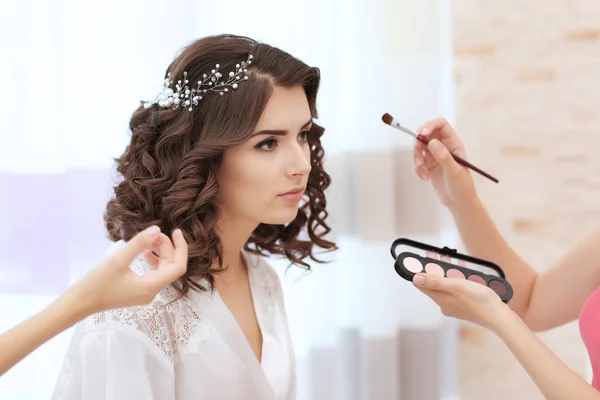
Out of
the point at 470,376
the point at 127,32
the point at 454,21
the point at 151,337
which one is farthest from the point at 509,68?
the point at 151,337

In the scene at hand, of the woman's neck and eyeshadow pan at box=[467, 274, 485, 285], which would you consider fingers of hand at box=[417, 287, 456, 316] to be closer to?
eyeshadow pan at box=[467, 274, 485, 285]

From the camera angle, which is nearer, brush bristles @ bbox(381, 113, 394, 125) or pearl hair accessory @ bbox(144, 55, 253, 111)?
pearl hair accessory @ bbox(144, 55, 253, 111)

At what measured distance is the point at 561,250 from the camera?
4.82ft

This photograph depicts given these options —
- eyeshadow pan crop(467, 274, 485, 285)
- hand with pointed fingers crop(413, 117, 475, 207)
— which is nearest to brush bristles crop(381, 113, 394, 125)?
hand with pointed fingers crop(413, 117, 475, 207)

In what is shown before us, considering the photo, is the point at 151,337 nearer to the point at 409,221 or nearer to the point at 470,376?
the point at 409,221

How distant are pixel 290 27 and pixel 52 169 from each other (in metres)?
0.66

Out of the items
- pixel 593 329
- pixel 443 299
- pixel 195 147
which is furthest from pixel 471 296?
pixel 195 147

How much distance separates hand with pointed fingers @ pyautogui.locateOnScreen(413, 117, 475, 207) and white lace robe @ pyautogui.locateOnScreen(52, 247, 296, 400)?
1.66 feet

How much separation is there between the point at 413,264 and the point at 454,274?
0.32ft

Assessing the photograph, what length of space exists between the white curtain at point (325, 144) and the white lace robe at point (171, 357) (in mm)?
301

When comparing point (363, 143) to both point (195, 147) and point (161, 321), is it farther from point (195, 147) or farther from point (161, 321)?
point (161, 321)

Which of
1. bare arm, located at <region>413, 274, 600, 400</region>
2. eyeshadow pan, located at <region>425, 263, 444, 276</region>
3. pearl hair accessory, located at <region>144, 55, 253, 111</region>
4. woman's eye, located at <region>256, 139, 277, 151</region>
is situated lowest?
bare arm, located at <region>413, 274, 600, 400</region>

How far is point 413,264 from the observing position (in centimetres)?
93

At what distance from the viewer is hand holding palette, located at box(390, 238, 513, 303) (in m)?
0.93
